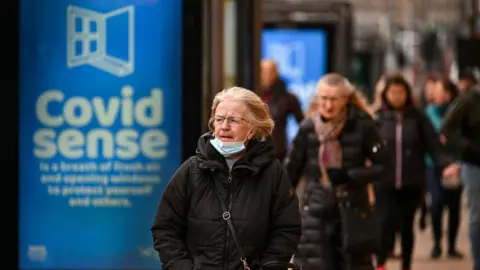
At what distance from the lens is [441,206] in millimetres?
14102

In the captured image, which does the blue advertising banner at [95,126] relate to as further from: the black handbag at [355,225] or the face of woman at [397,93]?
the face of woman at [397,93]

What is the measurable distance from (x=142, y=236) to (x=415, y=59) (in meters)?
39.0

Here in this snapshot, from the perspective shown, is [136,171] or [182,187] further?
[136,171]

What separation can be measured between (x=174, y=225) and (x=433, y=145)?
5.98 meters

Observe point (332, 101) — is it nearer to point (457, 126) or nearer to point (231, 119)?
point (457, 126)

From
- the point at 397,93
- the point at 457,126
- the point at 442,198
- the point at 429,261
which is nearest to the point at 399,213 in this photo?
the point at 397,93

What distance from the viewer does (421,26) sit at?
5391cm

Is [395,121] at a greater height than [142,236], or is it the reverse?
[395,121]

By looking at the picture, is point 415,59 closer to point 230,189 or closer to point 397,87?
point 397,87

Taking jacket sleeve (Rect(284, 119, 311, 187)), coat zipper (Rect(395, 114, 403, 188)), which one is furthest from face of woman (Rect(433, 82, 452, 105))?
jacket sleeve (Rect(284, 119, 311, 187))

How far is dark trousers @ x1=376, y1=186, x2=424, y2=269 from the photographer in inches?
452

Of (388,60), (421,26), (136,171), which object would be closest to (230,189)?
(136,171)

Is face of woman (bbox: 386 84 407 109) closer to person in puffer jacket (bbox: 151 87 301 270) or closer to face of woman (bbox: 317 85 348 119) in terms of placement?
face of woman (bbox: 317 85 348 119)

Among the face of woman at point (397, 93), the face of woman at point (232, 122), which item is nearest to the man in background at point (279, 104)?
the face of woman at point (397, 93)
